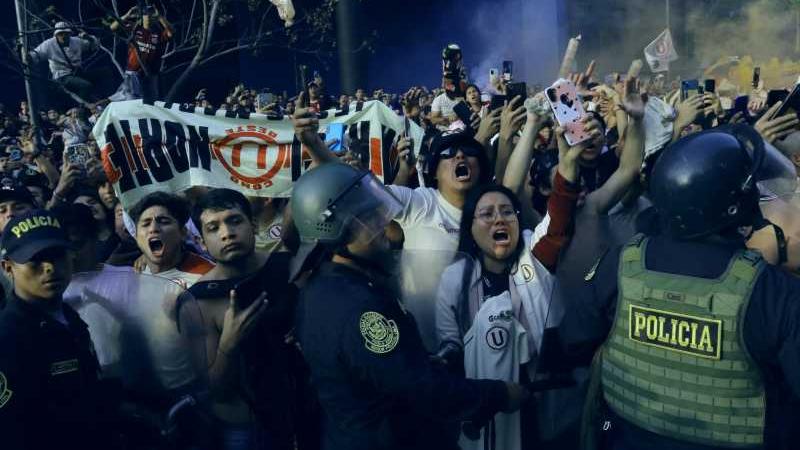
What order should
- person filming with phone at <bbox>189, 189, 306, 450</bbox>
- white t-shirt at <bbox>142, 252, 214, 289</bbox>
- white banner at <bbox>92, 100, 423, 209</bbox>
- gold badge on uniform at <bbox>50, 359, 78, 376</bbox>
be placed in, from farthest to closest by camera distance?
1. white banner at <bbox>92, 100, 423, 209</bbox>
2. white t-shirt at <bbox>142, 252, 214, 289</bbox>
3. person filming with phone at <bbox>189, 189, 306, 450</bbox>
4. gold badge on uniform at <bbox>50, 359, 78, 376</bbox>

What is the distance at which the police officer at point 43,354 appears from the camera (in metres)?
2.62

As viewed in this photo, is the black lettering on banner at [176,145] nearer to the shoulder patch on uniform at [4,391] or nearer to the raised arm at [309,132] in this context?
the raised arm at [309,132]

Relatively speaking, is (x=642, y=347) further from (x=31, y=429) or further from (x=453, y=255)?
(x=31, y=429)

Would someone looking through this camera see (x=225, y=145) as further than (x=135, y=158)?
Yes

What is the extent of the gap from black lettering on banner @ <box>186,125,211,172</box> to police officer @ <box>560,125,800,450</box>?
3.67m

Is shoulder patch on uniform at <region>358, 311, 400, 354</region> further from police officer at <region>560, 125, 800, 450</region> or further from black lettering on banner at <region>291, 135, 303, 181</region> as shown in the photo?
black lettering on banner at <region>291, 135, 303, 181</region>

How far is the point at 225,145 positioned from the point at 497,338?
314 centimetres

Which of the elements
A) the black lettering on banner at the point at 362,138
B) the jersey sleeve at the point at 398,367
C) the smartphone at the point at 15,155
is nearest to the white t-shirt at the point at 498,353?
the jersey sleeve at the point at 398,367

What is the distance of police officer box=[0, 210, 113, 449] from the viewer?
8.60ft

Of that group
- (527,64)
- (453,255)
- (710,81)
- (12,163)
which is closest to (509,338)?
(453,255)

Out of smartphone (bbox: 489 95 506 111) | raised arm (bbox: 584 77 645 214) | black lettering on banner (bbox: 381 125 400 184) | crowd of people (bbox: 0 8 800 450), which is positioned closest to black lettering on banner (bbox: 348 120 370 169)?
black lettering on banner (bbox: 381 125 400 184)

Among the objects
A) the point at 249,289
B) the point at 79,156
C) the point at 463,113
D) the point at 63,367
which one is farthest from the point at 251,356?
the point at 79,156

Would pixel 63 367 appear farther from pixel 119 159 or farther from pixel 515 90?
pixel 515 90

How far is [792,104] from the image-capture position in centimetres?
451
